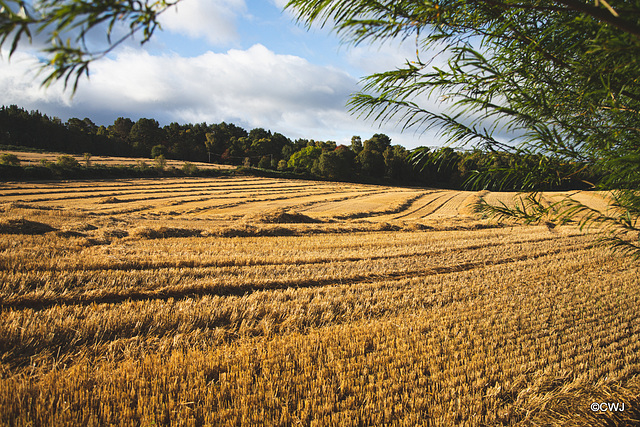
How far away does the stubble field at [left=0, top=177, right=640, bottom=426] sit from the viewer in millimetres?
2998

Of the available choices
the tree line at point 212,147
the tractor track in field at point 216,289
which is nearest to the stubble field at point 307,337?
the tractor track in field at point 216,289

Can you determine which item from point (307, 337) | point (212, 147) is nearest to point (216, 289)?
point (307, 337)

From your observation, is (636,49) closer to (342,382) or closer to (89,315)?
(342,382)

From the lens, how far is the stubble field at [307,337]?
300 centimetres

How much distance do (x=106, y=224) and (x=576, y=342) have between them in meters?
16.5

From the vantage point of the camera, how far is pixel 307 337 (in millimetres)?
4398

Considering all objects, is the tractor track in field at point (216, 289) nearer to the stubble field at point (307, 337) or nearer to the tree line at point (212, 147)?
the stubble field at point (307, 337)

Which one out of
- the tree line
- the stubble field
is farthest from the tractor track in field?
the tree line

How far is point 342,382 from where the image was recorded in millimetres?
3410

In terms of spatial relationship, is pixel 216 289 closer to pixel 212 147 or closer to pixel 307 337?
pixel 307 337

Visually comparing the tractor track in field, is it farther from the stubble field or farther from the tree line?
the tree line

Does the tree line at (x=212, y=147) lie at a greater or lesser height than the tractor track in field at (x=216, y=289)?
greater

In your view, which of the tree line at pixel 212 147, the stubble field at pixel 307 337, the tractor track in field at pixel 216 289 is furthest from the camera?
the tree line at pixel 212 147

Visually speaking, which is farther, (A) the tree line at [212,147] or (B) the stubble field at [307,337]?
(A) the tree line at [212,147]
